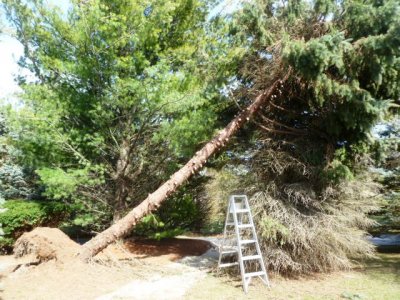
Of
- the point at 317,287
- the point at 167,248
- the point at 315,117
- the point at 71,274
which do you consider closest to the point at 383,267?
the point at 317,287

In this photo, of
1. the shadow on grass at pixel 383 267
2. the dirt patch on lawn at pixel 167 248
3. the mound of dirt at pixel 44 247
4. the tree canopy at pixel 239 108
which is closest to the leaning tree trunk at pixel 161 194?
the tree canopy at pixel 239 108

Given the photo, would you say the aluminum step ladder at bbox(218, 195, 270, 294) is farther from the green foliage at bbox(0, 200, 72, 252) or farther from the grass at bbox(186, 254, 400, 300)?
the green foliage at bbox(0, 200, 72, 252)

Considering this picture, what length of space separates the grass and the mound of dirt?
282 cm

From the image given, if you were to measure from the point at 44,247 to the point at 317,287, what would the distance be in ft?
17.9

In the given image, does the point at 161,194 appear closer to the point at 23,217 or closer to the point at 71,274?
the point at 71,274

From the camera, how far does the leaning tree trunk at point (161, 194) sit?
6996 millimetres

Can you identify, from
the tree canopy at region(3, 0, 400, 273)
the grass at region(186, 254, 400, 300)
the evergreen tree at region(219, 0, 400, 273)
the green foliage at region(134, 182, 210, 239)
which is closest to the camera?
the grass at region(186, 254, 400, 300)

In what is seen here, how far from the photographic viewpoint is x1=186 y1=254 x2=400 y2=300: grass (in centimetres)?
548

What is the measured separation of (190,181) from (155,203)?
10.9 ft

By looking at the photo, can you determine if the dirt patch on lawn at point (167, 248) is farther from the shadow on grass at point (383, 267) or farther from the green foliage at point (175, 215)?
the shadow on grass at point (383, 267)

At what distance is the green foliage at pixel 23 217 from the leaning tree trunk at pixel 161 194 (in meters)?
3.35

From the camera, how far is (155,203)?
7.22 meters

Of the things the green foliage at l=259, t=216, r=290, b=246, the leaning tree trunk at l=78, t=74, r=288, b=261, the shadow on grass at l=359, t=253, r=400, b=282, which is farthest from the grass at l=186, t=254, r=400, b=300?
the leaning tree trunk at l=78, t=74, r=288, b=261

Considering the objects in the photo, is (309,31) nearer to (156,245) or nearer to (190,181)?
(190,181)
